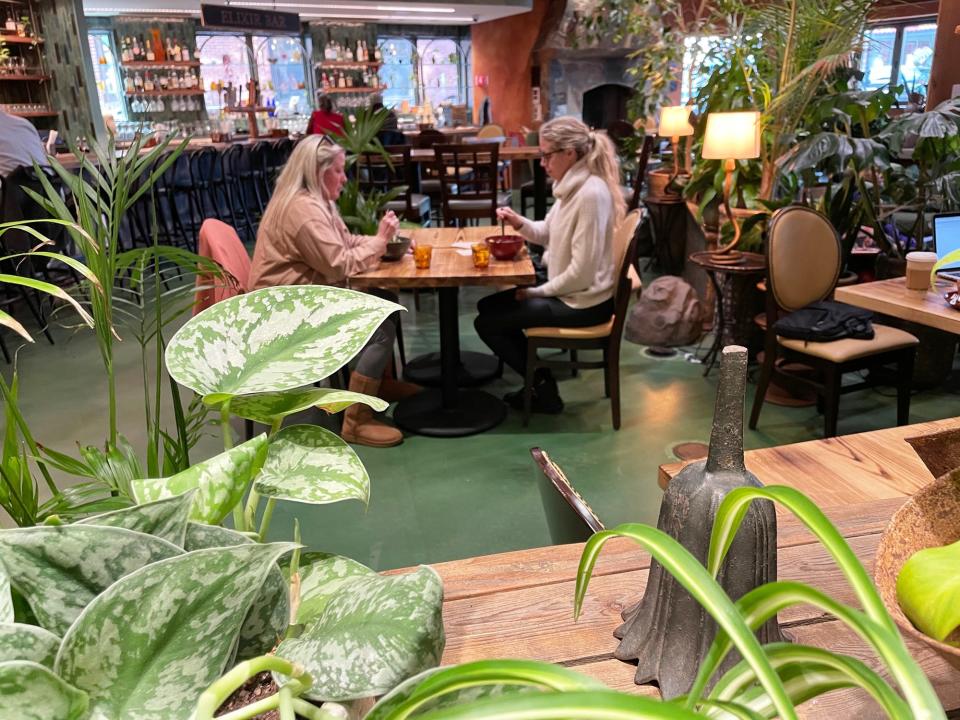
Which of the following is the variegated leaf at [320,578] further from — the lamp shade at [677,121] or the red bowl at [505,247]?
the lamp shade at [677,121]

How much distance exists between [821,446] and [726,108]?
11.1 ft

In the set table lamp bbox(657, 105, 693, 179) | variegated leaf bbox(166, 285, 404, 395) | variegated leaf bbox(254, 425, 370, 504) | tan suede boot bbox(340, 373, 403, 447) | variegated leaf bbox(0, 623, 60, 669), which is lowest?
tan suede boot bbox(340, 373, 403, 447)

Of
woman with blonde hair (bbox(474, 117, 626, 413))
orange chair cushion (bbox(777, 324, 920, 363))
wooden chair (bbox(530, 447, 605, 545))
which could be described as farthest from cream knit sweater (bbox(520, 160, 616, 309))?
wooden chair (bbox(530, 447, 605, 545))

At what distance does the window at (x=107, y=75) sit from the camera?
1179cm

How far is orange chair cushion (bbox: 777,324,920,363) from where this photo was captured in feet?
9.91

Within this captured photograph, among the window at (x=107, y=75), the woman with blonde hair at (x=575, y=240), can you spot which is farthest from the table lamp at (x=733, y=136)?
the window at (x=107, y=75)

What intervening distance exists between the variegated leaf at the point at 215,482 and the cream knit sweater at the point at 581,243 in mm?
2714

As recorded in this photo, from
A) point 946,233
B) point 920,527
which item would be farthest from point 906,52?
point 920,527

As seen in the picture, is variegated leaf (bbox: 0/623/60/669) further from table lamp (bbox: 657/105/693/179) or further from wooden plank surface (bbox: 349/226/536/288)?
table lamp (bbox: 657/105/693/179)

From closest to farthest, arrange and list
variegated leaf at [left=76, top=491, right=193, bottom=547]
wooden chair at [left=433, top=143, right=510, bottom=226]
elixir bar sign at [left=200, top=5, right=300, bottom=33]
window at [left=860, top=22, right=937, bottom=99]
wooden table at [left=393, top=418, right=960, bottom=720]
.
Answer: variegated leaf at [left=76, top=491, right=193, bottom=547] < wooden table at [left=393, top=418, right=960, bottom=720] < wooden chair at [left=433, top=143, right=510, bottom=226] < elixir bar sign at [left=200, top=5, right=300, bottom=33] < window at [left=860, top=22, right=937, bottom=99]

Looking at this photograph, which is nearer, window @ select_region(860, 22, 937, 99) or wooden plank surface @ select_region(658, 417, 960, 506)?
wooden plank surface @ select_region(658, 417, 960, 506)

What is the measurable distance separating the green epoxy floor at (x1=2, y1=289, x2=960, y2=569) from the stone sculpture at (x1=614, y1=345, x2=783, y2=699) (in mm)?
1778

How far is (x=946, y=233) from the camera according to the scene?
294 cm

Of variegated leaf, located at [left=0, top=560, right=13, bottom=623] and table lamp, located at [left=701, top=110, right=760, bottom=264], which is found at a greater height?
table lamp, located at [left=701, top=110, right=760, bottom=264]
